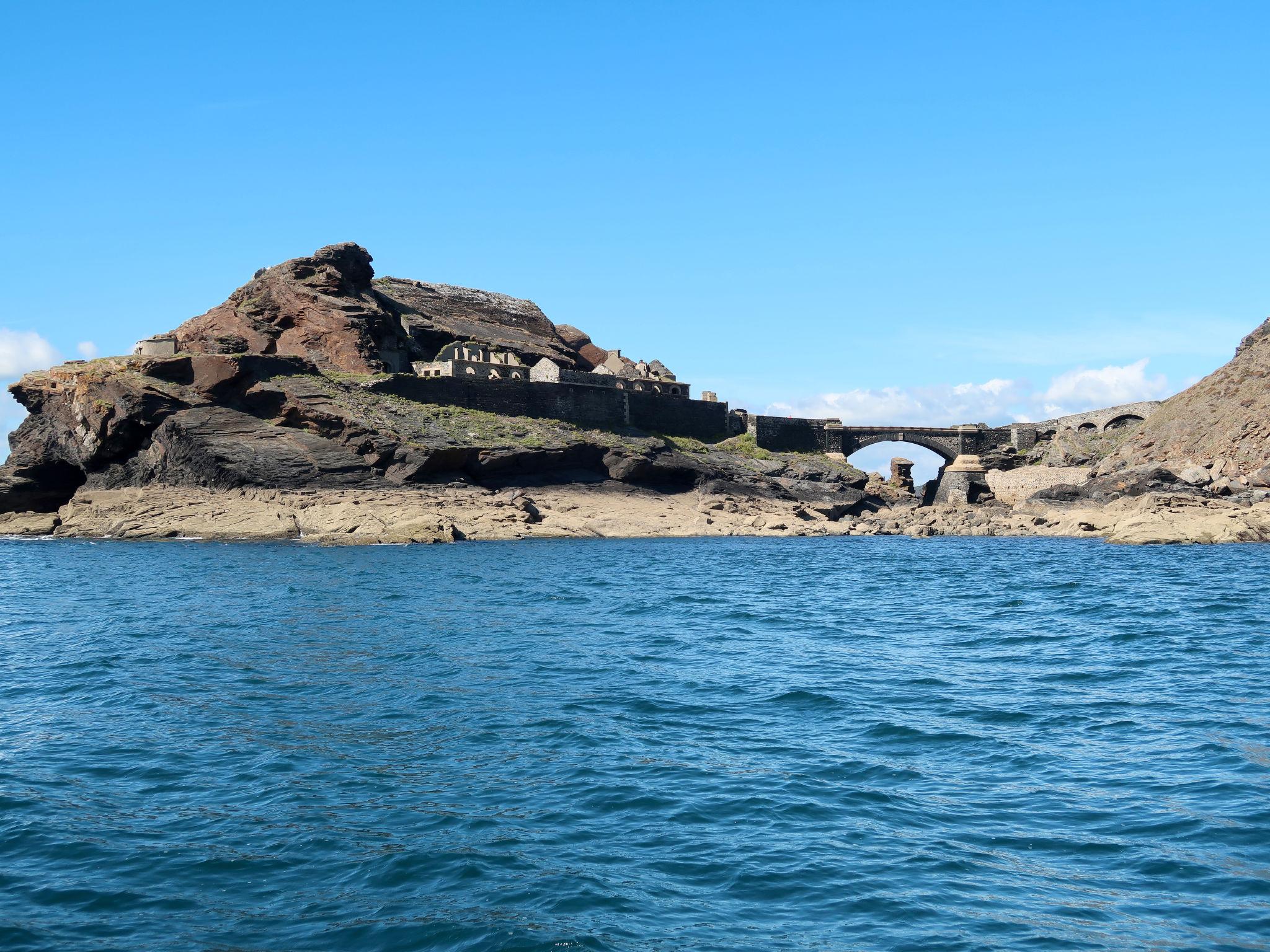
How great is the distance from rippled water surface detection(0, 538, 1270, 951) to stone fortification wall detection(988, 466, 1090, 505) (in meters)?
48.5

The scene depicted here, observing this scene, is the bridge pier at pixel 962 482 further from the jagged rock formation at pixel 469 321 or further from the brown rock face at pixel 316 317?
the brown rock face at pixel 316 317

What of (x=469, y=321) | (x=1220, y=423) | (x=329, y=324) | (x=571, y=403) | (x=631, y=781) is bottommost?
(x=631, y=781)

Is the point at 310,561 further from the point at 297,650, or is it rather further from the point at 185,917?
the point at 185,917

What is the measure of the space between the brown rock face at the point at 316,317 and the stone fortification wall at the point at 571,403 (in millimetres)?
5238

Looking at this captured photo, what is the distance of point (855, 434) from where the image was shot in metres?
88.2

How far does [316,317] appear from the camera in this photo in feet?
220

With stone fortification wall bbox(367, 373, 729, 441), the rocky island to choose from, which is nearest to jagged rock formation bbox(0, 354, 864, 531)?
the rocky island

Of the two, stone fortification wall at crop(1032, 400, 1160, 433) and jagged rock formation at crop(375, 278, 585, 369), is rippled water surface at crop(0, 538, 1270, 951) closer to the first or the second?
jagged rock formation at crop(375, 278, 585, 369)

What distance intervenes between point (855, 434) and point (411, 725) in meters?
77.4

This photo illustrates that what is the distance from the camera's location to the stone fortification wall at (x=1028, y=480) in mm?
71250

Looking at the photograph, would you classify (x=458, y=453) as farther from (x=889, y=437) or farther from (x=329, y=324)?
(x=889, y=437)

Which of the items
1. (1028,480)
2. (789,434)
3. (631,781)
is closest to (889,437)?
(789,434)

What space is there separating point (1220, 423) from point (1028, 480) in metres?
12.0

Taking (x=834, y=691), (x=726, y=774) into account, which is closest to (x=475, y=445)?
(x=834, y=691)
